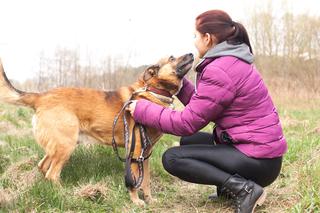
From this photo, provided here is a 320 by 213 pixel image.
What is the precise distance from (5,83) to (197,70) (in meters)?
2.28

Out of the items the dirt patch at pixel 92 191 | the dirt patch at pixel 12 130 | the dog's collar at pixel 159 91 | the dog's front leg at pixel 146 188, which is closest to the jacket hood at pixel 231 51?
the dog's collar at pixel 159 91

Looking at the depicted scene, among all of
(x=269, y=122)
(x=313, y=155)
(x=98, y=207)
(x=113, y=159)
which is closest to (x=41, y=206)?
(x=98, y=207)

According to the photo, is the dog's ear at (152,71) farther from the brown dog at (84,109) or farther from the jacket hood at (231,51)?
the jacket hood at (231,51)

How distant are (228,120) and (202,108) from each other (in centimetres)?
28

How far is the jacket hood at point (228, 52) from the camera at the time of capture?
322 cm

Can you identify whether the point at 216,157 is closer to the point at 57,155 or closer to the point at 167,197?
the point at 167,197

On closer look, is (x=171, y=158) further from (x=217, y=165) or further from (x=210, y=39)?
(x=210, y=39)

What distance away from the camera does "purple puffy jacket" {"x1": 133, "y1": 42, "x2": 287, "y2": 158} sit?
10.2ft

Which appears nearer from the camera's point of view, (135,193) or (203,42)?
(203,42)

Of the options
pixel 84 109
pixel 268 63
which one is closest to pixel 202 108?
pixel 84 109

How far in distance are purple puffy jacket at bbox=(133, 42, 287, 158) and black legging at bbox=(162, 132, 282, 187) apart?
0.26ft

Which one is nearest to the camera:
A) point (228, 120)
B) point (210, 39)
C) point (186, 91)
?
point (228, 120)

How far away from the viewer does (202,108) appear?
316cm

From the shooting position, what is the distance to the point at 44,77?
19453 mm
